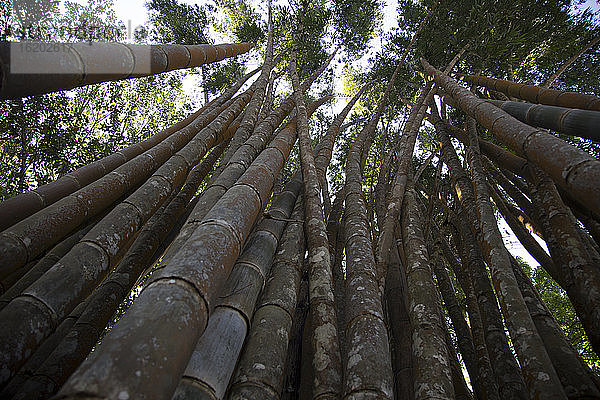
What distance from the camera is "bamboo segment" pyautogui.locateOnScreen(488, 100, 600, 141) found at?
2846 millimetres

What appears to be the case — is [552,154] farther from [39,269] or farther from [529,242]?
[39,269]

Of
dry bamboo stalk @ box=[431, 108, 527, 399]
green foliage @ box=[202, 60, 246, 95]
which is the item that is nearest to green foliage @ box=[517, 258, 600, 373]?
dry bamboo stalk @ box=[431, 108, 527, 399]

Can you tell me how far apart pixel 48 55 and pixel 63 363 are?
7.22 feet

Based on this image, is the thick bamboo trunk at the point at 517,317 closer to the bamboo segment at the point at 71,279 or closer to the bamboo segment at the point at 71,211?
the bamboo segment at the point at 71,279

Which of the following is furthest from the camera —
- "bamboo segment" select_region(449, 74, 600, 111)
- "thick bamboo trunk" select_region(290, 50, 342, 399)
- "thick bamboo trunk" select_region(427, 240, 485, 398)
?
"thick bamboo trunk" select_region(427, 240, 485, 398)

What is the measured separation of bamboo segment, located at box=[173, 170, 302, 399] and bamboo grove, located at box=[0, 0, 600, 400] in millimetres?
11

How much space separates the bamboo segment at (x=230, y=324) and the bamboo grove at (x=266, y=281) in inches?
0.4

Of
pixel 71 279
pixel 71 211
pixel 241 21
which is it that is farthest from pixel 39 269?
pixel 241 21

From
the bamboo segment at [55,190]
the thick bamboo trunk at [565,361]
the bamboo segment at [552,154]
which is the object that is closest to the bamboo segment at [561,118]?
the bamboo segment at [552,154]

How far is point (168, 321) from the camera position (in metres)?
1.42

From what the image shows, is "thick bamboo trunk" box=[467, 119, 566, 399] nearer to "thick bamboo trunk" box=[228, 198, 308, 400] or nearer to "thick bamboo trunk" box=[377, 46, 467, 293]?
"thick bamboo trunk" box=[377, 46, 467, 293]

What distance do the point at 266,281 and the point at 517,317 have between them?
2128 mm

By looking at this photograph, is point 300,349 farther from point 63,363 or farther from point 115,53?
point 115,53

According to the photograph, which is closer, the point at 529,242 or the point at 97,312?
the point at 97,312
